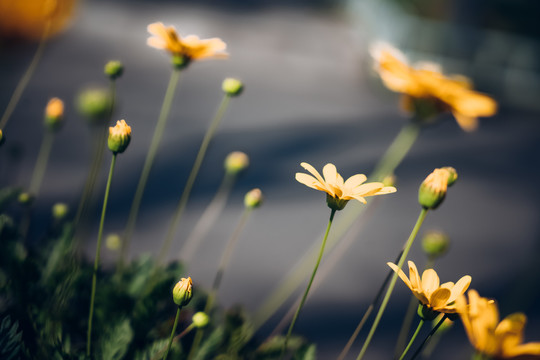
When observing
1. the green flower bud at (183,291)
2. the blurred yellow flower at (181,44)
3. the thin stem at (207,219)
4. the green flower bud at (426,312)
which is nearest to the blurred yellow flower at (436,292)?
the green flower bud at (426,312)

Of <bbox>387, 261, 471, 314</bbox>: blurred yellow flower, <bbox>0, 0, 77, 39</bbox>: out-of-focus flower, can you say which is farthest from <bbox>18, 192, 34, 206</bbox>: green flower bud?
<bbox>0, 0, 77, 39</bbox>: out-of-focus flower

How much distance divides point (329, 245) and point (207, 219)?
19.9 inches

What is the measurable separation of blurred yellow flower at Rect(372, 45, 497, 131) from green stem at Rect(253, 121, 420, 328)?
0.13 feet

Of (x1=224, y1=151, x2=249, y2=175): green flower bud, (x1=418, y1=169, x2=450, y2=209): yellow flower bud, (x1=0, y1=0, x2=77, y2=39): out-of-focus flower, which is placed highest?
(x1=0, y1=0, x2=77, y2=39): out-of-focus flower

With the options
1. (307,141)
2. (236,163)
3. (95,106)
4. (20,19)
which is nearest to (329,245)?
(236,163)

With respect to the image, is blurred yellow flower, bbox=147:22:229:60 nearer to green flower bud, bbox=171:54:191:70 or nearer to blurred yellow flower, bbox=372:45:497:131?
green flower bud, bbox=171:54:191:70

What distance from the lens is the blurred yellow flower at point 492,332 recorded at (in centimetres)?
24

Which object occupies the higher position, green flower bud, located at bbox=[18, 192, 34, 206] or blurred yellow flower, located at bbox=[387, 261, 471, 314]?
blurred yellow flower, located at bbox=[387, 261, 471, 314]

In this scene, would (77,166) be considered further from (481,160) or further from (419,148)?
(481,160)

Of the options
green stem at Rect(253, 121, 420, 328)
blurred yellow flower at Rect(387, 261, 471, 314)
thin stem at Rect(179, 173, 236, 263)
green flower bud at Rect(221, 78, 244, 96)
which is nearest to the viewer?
blurred yellow flower at Rect(387, 261, 471, 314)

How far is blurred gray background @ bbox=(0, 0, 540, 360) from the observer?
1.10 meters

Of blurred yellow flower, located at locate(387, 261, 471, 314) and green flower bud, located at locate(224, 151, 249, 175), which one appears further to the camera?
green flower bud, located at locate(224, 151, 249, 175)

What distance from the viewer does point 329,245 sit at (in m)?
0.85

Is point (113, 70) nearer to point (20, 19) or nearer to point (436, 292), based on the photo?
point (436, 292)
